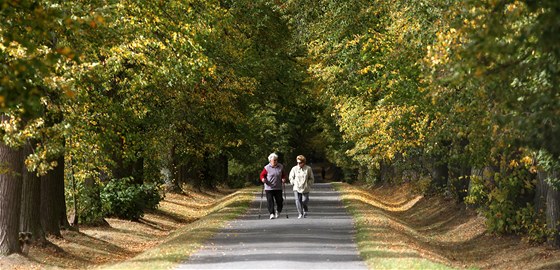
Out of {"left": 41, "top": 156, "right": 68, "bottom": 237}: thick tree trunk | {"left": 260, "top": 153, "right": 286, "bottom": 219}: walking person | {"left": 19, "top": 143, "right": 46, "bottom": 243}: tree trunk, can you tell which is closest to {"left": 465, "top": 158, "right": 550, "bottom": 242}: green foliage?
{"left": 260, "top": 153, "right": 286, "bottom": 219}: walking person

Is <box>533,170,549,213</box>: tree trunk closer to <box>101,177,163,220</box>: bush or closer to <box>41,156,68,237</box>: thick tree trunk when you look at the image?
<box>41,156,68,237</box>: thick tree trunk

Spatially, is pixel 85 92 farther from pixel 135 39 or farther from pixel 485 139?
pixel 485 139

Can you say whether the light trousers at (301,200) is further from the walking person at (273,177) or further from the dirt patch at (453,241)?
the dirt patch at (453,241)

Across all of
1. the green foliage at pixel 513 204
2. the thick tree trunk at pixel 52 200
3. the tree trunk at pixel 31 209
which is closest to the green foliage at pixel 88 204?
the thick tree trunk at pixel 52 200

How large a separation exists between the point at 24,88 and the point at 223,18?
20408 mm

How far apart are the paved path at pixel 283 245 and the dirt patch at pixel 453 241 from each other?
2.52ft

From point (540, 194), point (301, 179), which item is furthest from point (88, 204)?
point (540, 194)

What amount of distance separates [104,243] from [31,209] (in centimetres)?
388

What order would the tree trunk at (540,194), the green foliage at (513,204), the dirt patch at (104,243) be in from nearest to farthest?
the dirt patch at (104,243)
the tree trunk at (540,194)
the green foliage at (513,204)

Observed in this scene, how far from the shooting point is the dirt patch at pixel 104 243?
2179 cm

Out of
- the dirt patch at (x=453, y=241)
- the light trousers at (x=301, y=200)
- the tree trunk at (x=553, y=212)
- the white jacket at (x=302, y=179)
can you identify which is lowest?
the dirt patch at (x=453, y=241)

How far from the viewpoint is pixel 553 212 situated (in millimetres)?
22984

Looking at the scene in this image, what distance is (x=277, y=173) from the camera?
31531 millimetres

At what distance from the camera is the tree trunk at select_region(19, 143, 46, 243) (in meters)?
23.1
